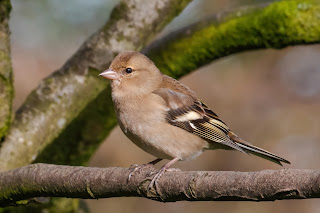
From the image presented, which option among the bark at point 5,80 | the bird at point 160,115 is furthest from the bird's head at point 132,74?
the bark at point 5,80

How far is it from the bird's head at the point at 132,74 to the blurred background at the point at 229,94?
4.98 m

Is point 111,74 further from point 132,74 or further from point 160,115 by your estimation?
point 160,115

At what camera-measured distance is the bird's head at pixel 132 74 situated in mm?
4859

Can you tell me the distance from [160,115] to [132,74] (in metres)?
0.55

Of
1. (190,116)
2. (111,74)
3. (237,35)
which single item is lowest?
(190,116)

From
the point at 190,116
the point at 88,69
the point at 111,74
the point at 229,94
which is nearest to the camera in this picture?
the point at 111,74

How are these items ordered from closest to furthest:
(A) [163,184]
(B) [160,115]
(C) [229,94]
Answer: (A) [163,184], (B) [160,115], (C) [229,94]

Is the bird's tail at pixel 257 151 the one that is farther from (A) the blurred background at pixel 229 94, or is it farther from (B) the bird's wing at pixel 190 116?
(A) the blurred background at pixel 229 94

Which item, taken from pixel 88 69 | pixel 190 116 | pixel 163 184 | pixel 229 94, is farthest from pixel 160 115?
pixel 229 94

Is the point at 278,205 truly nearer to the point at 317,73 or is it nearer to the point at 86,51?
the point at 317,73

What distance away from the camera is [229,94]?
11641mm

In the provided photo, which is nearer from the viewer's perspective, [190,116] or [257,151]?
[257,151]

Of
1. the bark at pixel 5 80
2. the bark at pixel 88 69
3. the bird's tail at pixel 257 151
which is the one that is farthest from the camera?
the bark at pixel 88 69

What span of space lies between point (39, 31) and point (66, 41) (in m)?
0.73
